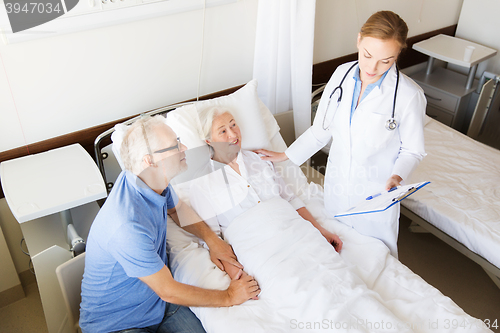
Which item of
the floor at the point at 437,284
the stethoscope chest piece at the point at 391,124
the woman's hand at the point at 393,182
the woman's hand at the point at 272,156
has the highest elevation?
the stethoscope chest piece at the point at 391,124

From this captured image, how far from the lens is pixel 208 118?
185 cm

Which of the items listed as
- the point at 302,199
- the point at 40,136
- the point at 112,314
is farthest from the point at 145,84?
the point at 112,314

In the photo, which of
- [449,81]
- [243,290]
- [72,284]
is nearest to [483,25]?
[449,81]

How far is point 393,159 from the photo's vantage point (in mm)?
1731

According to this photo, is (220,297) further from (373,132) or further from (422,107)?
(422,107)

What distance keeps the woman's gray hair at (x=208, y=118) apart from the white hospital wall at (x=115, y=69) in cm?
40

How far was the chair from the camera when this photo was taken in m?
1.53

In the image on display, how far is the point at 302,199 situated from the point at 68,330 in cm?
122

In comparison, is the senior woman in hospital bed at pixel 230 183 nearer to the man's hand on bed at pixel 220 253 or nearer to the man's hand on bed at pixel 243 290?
the man's hand on bed at pixel 220 253

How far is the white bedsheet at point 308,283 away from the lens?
135cm

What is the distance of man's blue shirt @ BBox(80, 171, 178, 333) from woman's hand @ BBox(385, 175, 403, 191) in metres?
0.87

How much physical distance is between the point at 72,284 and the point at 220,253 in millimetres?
598

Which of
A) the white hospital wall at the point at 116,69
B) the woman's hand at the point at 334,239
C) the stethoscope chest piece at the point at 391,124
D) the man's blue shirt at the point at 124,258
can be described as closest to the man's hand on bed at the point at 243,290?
the man's blue shirt at the point at 124,258

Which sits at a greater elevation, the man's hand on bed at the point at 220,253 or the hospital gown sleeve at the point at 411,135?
the hospital gown sleeve at the point at 411,135
